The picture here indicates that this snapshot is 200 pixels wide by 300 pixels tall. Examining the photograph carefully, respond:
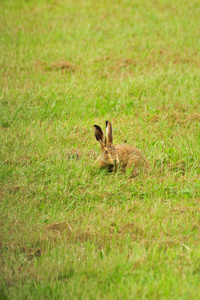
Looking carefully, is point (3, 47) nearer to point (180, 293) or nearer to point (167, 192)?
point (167, 192)

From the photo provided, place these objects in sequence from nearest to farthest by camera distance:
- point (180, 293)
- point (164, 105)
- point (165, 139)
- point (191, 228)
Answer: point (180, 293)
point (191, 228)
point (165, 139)
point (164, 105)

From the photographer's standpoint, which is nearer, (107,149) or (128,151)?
(107,149)

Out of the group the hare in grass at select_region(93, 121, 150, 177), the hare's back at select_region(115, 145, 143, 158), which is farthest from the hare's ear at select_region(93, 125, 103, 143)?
the hare's back at select_region(115, 145, 143, 158)

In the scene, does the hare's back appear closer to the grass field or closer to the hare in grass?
the hare in grass

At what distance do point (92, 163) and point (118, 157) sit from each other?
1.39 feet

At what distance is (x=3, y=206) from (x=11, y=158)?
45.6 inches

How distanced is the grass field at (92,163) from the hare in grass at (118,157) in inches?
5.7

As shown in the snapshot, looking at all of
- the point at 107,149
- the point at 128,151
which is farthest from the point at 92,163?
the point at 128,151

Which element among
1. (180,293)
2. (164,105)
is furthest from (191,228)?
(164,105)

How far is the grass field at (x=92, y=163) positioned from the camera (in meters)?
3.74

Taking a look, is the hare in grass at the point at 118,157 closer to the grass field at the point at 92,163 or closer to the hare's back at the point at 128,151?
Result: the hare's back at the point at 128,151

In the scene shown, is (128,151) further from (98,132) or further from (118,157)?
(98,132)

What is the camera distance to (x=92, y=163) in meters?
5.89

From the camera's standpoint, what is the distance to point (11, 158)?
5.72 m
